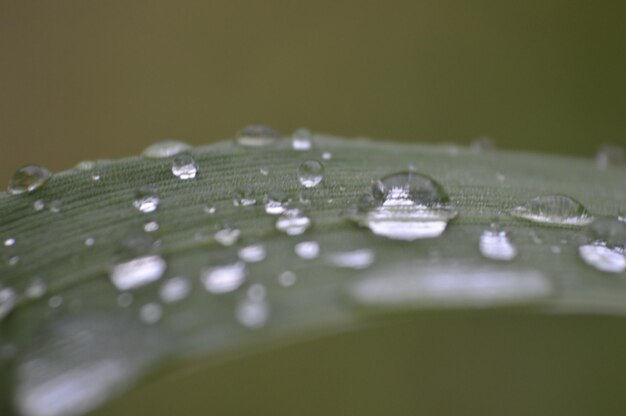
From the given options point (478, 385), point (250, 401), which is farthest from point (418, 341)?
point (250, 401)

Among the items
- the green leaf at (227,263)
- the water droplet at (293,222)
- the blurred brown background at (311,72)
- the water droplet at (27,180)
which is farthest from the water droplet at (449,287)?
the blurred brown background at (311,72)

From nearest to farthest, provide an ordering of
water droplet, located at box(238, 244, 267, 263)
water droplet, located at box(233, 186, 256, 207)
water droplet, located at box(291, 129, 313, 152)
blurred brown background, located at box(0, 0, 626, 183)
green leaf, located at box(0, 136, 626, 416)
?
1. green leaf, located at box(0, 136, 626, 416)
2. water droplet, located at box(238, 244, 267, 263)
3. water droplet, located at box(233, 186, 256, 207)
4. water droplet, located at box(291, 129, 313, 152)
5. blurred brown background, located at box(0, 0, 626, 183)

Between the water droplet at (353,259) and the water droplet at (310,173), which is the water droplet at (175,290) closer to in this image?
the water droplet at (353,259)

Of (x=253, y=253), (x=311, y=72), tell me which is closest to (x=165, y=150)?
(x=253, y=253)

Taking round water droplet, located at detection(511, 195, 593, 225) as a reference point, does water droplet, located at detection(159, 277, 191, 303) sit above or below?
above

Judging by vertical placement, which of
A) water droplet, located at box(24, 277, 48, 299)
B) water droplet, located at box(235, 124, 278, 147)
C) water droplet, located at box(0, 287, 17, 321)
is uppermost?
water droplet, located at box(235, 124, 278, 147)

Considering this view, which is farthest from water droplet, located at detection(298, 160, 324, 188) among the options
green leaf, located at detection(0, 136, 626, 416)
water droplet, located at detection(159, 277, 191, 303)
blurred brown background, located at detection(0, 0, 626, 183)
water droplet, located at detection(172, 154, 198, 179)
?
blurred brown background, located at detection(0, 0, 626, 183)

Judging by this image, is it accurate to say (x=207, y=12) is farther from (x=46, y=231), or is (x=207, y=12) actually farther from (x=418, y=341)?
(x=46, y=231)

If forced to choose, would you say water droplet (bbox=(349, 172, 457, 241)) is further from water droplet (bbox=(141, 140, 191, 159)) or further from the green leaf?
water droplet (bbox=(141, 140, 191, 159))
